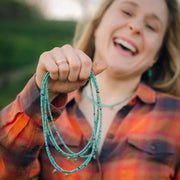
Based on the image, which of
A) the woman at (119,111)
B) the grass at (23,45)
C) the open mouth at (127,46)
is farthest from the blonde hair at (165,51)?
the grass at (23,45)

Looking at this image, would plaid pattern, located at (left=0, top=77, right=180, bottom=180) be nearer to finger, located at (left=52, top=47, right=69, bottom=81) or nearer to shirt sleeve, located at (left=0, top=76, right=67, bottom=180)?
shirt sleeve, located at (left=0, top=76, right=67, bottom=180)

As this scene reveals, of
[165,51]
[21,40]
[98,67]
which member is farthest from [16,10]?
[98,67]

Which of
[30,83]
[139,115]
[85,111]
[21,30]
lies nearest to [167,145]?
[139,115]

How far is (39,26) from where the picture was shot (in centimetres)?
1146

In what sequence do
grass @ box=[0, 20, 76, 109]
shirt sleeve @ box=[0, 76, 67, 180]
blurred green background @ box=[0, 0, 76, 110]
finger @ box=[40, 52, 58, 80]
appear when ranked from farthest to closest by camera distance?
1. blurred green background @ box=[0, 0, 76, 110]
2. grass @ box=[0, 20, 76, 109]
3. shirt sleeve @ box=[0, 76, 67, 180]
4. finger @ box=[40, 52, 58, 80]

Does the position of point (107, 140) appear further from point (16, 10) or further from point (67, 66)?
point (16, 10)

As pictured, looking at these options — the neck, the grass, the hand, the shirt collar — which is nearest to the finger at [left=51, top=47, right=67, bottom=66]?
the hand

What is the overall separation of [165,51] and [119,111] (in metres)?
0.63

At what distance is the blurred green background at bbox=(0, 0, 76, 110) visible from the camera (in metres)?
6.28

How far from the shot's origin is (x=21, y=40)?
952 centimetres

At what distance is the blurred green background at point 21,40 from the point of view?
6.28 meters

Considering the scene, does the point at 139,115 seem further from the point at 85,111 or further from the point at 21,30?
the point at 21,30

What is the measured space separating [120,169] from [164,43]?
0.94m

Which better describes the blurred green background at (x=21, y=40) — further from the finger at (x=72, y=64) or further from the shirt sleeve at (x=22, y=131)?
the finger at (x=72, y=64)
